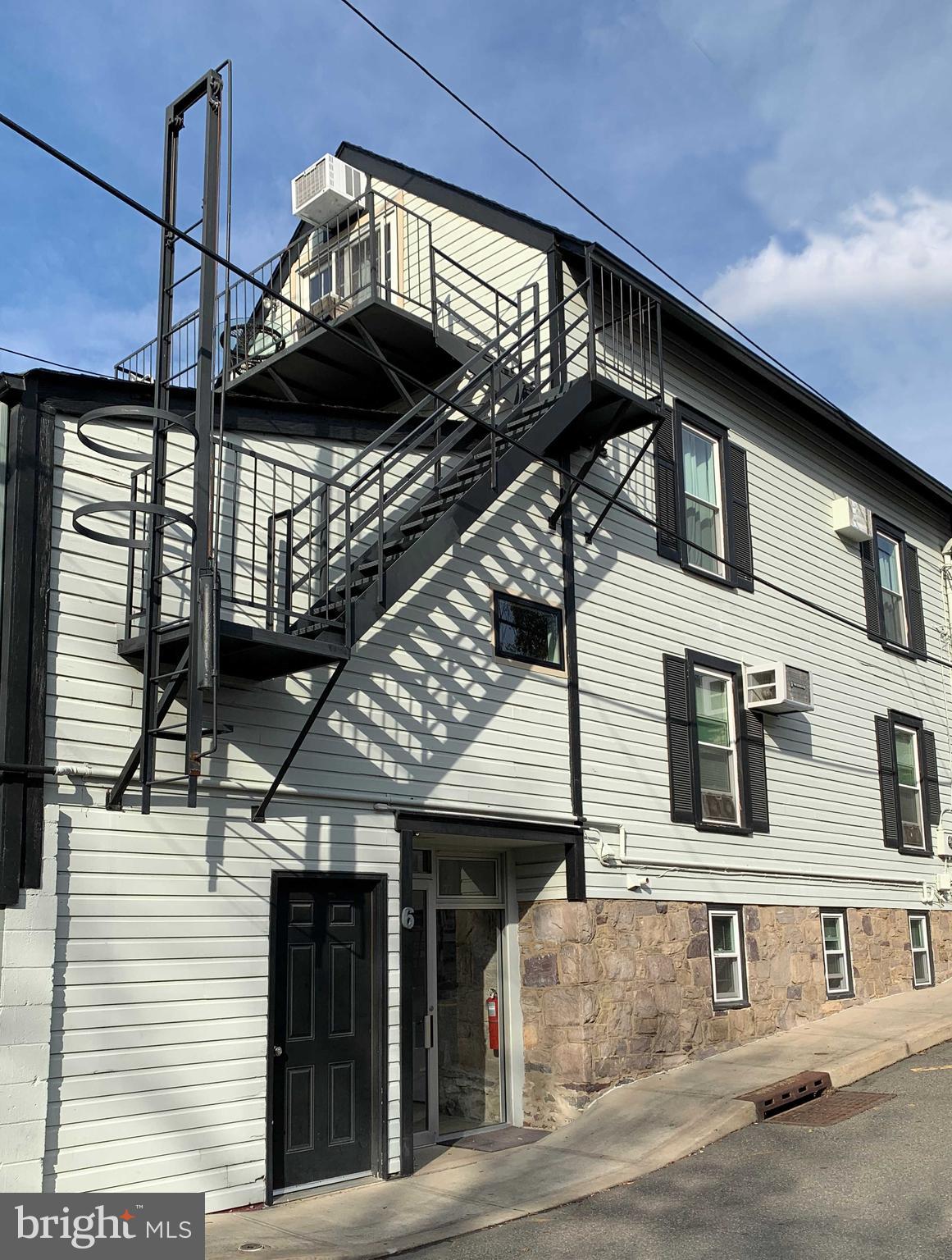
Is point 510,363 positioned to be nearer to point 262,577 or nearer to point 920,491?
point 262,577

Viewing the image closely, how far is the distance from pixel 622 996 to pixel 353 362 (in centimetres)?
Answer: 713

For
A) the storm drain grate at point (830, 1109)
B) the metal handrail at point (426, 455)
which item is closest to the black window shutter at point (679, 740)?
the storm drain grate at point (830, 1109)

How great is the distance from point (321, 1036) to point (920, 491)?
13.9 metres

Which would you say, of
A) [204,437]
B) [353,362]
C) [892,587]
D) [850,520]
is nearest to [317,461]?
[204,437]

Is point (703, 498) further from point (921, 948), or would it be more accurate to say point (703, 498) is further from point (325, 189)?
point (921, 948)

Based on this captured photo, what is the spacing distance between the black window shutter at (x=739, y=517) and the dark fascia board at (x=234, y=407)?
5.67m

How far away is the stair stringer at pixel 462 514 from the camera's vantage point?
9.09 m

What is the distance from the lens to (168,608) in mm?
8516

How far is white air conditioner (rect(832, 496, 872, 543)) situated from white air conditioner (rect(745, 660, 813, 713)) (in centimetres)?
A: 323

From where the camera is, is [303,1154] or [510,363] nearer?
[303,1154]

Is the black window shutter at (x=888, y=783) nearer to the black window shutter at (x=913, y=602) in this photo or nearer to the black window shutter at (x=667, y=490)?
the black window shutter at (x=913, y=602)

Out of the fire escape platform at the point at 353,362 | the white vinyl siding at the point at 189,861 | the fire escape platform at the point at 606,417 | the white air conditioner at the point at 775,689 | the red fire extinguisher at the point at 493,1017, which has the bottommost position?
the red fire extinguisher at the point at 493,1017

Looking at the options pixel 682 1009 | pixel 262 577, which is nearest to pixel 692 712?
pixel 682 1009

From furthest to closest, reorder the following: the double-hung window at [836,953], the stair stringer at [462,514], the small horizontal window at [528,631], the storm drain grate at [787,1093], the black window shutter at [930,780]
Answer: the black window shutter at [930,780] → the double-hung window at [836,953] → the small horizontal window at [528,631] → the storm drain grate at [787,1093] → the stair stringer at [462,514]
